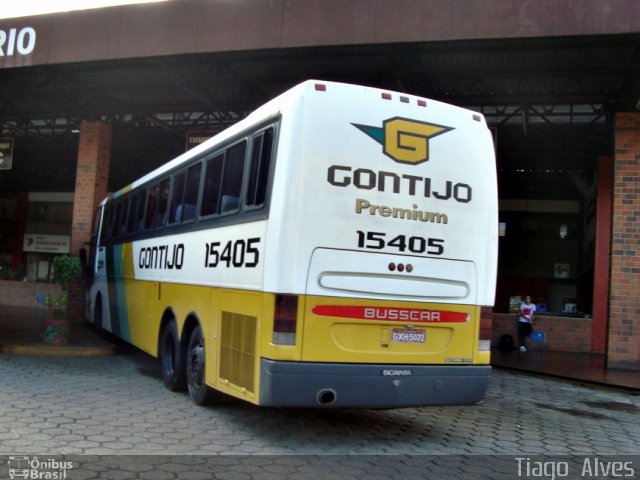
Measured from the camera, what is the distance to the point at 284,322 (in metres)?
5.08

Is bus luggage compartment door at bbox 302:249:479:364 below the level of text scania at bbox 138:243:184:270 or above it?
below

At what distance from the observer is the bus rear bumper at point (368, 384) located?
5035 millimetres

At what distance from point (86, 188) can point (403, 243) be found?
1211 cm

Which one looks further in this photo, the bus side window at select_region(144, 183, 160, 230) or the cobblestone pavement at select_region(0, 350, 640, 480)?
the bus side window at select_region(144, 183, 160, 230)

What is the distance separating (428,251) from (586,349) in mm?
10905

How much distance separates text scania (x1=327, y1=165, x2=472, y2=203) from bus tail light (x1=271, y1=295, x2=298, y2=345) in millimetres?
1122

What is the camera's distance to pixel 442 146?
19.1 ft

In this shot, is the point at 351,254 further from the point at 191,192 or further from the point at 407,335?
the point at 191,192

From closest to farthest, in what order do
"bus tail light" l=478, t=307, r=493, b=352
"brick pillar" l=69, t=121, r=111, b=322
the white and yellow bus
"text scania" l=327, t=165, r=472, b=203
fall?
the white and yellow bus
"text scania" l=327, t=165, r=472, b=203
"bus tail light" l=478, t=307, r=493, b=352
"brick pillar" l=69, t=121, r=111, b=322

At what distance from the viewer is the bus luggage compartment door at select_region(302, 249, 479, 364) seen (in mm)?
5209

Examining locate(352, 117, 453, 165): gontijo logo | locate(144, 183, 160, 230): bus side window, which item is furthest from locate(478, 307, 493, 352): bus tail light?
locate(144, 183, 160, 230): bus side window

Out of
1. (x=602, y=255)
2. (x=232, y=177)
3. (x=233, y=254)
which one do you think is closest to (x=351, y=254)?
(x=233, y=254)

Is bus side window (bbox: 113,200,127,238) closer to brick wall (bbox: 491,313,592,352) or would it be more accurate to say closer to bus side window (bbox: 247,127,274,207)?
bus side window (bbox: 247,127,274,207)

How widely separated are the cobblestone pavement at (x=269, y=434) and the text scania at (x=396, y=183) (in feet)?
7.84
